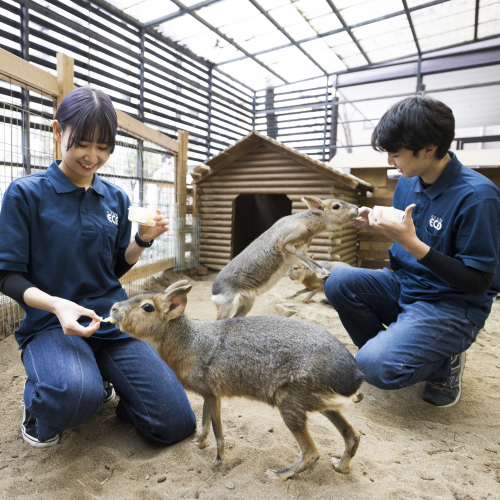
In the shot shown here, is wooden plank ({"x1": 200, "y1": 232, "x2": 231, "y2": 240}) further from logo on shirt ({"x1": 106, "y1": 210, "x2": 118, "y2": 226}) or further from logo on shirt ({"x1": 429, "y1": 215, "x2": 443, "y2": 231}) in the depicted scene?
logo on shirt ({"x1": 429, "y1": 215, "x2": 443, "y2": 231})

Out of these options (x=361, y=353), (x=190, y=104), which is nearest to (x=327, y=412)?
(x=361, y=353)

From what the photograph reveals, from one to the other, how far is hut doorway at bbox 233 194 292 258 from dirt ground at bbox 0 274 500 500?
19.3 feet

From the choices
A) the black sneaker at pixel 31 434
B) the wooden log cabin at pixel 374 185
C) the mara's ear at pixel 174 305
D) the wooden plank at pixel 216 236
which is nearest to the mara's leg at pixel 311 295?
the wooden plank at pixel 216 236

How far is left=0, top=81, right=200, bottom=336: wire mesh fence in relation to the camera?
3725 millimetres

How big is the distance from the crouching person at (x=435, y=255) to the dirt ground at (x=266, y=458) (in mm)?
289

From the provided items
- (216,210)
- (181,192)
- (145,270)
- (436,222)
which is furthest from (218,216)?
(436,222)

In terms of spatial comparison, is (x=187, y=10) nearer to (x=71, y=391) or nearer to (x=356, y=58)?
(x=356, y=58)

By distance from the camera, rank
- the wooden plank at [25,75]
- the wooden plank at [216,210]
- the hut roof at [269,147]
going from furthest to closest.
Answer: the wooden plank at [216,210] → the hut roof at [269,147] → the wooden plank at [25,75]

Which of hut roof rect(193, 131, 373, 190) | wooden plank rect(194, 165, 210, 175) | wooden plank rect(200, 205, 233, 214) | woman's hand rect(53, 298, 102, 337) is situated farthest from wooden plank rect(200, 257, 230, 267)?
woman's hand rect(53, 298, 102, 337)

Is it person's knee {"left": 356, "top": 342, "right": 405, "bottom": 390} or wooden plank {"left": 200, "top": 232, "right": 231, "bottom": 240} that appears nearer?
person's knee {"left": 356, "top": 342, "right": 405, "bottom": 390}

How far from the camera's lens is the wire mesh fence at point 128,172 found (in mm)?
3725

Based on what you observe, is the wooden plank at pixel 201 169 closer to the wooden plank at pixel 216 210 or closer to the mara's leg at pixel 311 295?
the wooden plank at pixel 216 210

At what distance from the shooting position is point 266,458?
2.00 metres

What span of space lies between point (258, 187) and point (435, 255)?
489 cm
